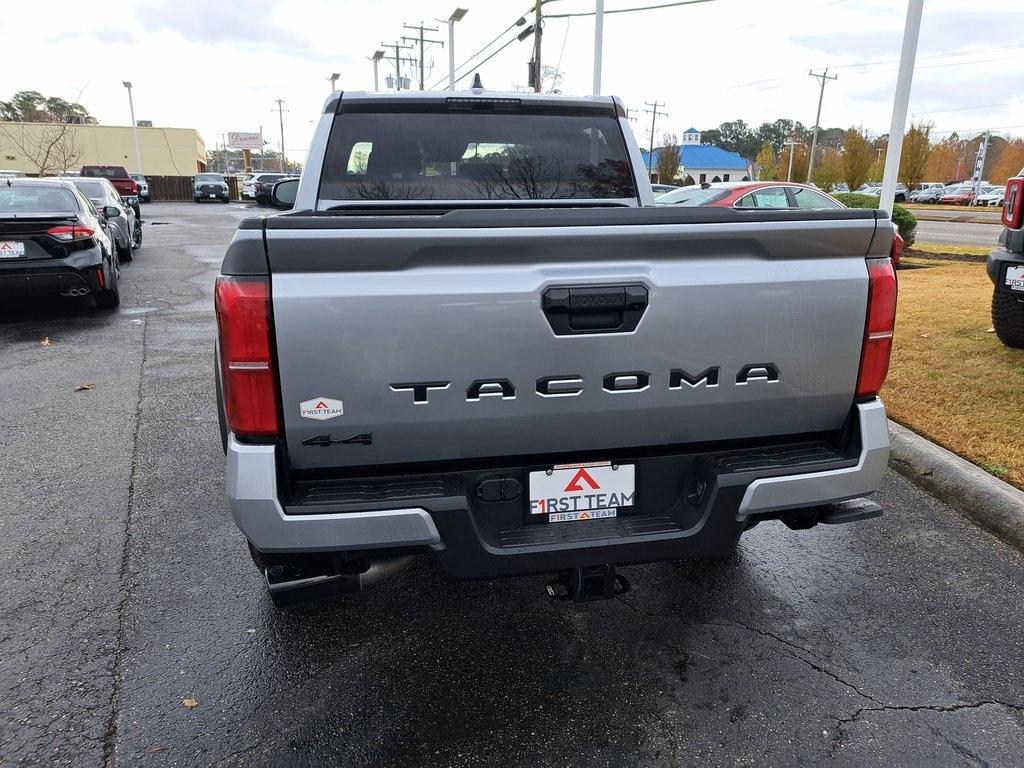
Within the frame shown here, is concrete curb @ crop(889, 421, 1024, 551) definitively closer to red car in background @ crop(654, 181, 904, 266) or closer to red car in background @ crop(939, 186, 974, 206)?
Result: red car in background @ crop(654, 181, 904, 266)

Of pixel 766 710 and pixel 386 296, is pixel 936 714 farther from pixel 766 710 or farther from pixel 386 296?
pixel 386 296

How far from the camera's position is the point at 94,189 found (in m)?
14.5

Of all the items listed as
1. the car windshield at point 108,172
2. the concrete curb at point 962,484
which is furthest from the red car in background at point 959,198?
the concrete curb at point 962,484

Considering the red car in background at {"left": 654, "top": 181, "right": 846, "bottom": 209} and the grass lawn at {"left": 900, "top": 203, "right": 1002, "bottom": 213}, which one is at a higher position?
the red car in background at {"left": 654, "top": 181, "right": 846, "bottom": 209}

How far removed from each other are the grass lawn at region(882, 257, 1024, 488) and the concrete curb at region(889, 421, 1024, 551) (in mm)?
123

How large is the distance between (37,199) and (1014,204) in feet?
33.4

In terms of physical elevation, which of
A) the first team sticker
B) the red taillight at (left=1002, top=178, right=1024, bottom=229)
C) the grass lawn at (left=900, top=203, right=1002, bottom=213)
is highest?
the red taillight at (left=1002, top=178, right=1024, bottom=229)

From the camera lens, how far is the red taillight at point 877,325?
7.93 ft

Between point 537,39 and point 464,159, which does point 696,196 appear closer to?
point 464,159

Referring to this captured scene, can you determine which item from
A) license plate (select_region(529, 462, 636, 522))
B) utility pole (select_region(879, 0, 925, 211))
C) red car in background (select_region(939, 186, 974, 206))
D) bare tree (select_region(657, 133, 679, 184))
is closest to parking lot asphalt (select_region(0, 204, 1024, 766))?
license plate (select_region(529, 462, 636, 522))

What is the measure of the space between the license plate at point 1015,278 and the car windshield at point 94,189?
14945 millimetres

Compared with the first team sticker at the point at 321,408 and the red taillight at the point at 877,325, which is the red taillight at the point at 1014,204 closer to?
the red taillight at the point at 877,325

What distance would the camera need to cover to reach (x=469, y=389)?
2180 mm

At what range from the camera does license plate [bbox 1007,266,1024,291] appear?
544cm
